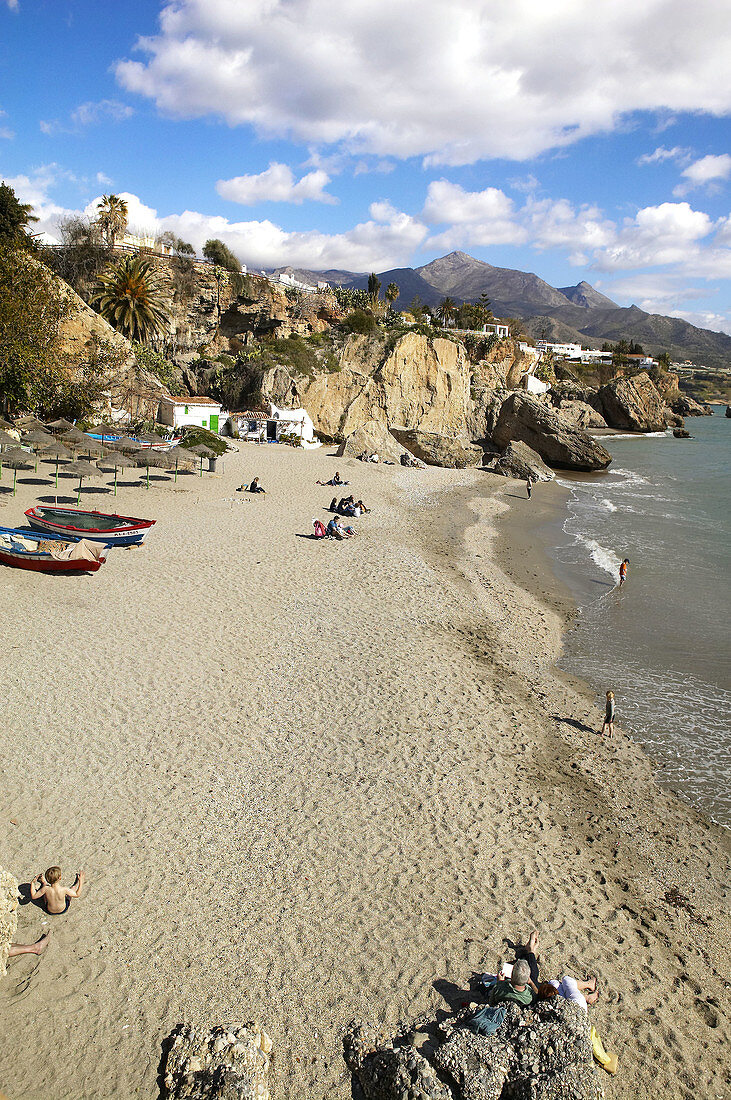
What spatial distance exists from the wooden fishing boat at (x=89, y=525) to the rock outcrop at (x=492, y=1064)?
565 inches

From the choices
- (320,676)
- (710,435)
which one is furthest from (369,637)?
(710,435)

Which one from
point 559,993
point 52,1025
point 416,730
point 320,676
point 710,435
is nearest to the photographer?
point 52,1025

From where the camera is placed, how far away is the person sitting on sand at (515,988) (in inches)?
218

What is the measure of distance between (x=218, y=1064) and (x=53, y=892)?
2.49 m

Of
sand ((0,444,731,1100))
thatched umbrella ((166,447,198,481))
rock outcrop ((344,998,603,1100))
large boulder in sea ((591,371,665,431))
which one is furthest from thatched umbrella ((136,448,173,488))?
large boulder in sea ((591,371,665,431))

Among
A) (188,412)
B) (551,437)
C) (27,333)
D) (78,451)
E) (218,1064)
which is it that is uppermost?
(27,333)

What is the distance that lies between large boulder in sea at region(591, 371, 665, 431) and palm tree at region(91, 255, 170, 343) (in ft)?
210

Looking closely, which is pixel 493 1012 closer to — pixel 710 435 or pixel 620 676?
pixel 620 676

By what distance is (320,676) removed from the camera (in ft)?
37.9

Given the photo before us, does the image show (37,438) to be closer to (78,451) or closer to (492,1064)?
(78,451)

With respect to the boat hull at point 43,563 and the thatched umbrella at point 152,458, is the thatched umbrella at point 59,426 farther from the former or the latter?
the boat hull at point 43,563

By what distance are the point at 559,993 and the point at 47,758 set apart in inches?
278

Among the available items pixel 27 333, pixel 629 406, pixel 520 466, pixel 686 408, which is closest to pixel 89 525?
pixel 27 333

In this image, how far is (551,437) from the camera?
46.4m
